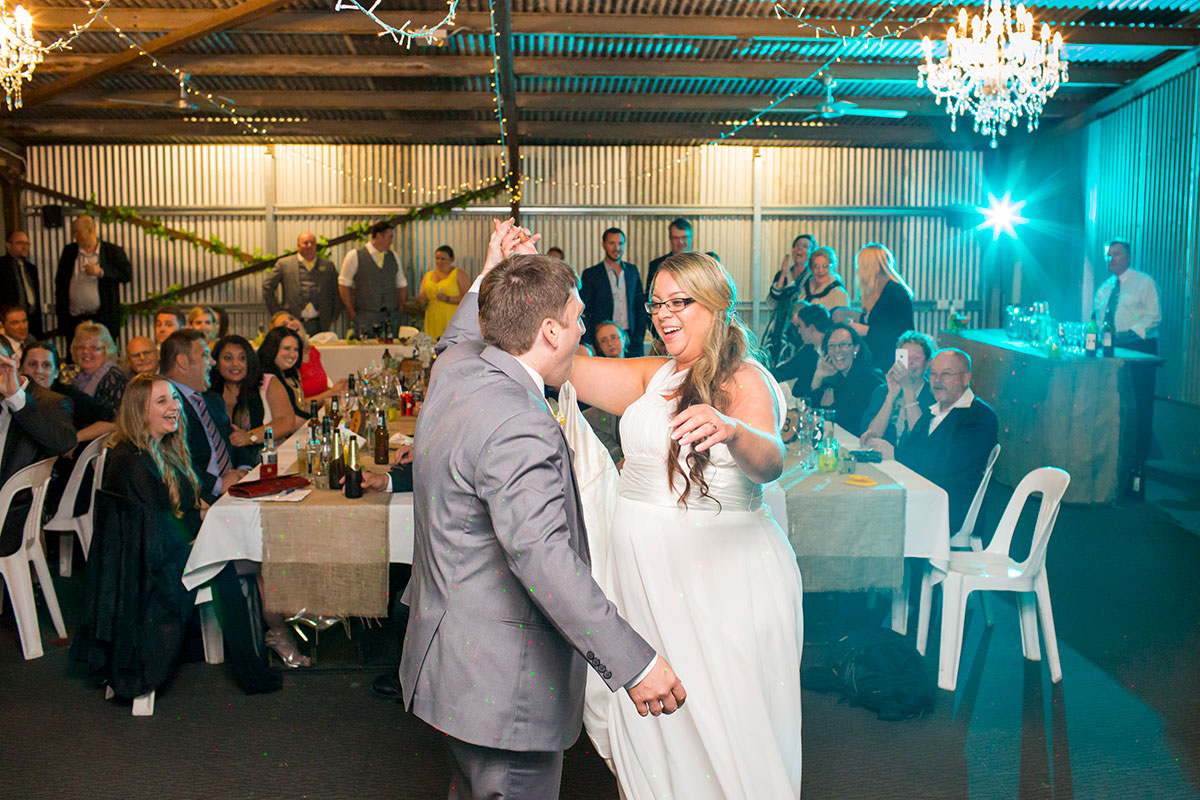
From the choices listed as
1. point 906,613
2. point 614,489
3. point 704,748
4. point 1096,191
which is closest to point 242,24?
point 614,489

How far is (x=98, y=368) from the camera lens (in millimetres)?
5660

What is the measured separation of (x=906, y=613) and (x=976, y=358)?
4802 mm

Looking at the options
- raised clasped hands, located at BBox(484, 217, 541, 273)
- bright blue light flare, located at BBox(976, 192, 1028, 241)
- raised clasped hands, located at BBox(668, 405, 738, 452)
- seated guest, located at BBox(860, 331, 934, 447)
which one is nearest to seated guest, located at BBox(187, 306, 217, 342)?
seated guest, located at BBox(860, 331, 934, 447)

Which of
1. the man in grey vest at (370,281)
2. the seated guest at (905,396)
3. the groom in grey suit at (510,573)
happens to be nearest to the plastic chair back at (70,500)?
the groom in grey suit at (510,573)

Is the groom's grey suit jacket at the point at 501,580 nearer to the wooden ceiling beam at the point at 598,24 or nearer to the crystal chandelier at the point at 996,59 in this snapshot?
the crystal chandelier at the point at 996,59

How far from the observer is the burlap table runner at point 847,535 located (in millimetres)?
3916

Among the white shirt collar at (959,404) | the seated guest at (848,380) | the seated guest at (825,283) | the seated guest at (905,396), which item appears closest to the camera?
the white shirt collar at (959,404)

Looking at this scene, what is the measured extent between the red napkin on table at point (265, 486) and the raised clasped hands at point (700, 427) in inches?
92.3

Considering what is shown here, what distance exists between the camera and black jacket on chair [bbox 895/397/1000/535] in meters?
4.33

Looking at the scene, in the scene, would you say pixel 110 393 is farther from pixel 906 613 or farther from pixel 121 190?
pixel 121 190

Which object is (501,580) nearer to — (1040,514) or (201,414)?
(1040,514)

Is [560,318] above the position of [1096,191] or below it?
below

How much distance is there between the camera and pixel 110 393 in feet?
18.1

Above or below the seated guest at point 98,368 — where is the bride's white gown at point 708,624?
below
